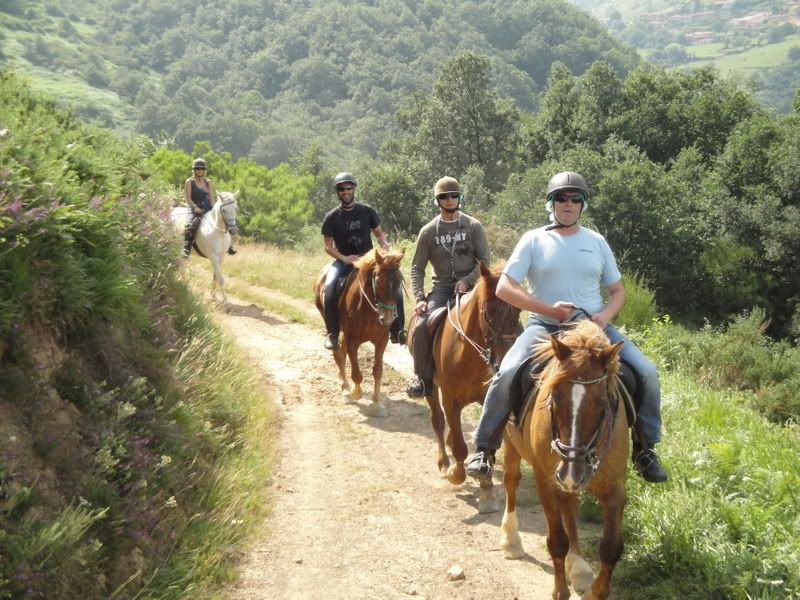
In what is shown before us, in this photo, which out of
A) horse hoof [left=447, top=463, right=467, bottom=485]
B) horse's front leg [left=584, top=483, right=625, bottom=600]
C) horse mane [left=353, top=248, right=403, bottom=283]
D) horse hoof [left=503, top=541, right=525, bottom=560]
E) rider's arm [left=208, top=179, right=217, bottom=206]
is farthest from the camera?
rider's arm [left=208, top=179, right=217, bottom=206]

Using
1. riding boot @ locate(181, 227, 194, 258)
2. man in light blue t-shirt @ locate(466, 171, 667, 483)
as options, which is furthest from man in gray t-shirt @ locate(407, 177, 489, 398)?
riding boot @ locate(181, 227, 194, 258)

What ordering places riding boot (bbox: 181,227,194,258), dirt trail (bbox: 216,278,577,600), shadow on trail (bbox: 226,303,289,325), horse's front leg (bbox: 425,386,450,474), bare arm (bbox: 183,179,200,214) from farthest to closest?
bare arm (bbox: 183,179,200,214) → riding boot (bbox: 181,227,194,258) → shadow on trail (bbox: 226,303,289,325) → horse's front leg (bbox: 425,386,450,474) → dirt trail (bbox: 216,278,577,600)

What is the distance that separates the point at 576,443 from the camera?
439 cm

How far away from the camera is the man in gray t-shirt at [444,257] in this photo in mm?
7953

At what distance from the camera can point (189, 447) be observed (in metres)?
6.54

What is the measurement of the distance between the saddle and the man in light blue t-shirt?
4 cm

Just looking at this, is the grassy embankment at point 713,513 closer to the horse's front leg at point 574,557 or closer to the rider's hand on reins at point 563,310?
the horse's front leg at point 574,557

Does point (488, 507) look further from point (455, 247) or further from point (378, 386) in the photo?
point (378, 386)

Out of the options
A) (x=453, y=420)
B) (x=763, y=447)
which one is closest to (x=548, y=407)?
(x=453, y=420)

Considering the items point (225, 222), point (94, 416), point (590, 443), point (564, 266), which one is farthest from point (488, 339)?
point (225, 222)

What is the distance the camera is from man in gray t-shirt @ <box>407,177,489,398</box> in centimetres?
795

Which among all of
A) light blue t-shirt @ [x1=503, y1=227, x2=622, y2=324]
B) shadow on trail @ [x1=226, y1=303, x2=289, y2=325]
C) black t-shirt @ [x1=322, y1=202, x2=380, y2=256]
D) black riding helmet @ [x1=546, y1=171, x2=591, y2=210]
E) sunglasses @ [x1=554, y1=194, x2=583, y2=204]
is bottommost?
shadow on trail @ [x1=226, y1=303, x2=289, y2=325]

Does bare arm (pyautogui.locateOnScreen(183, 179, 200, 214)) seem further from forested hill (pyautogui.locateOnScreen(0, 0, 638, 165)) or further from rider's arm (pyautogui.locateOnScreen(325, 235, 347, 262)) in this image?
forested hill (pyautogui.locateOnScreen(0, 0, 638, 165))

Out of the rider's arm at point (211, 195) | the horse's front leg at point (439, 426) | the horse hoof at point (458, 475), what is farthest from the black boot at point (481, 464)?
the rider's arm at point (211, 195)
